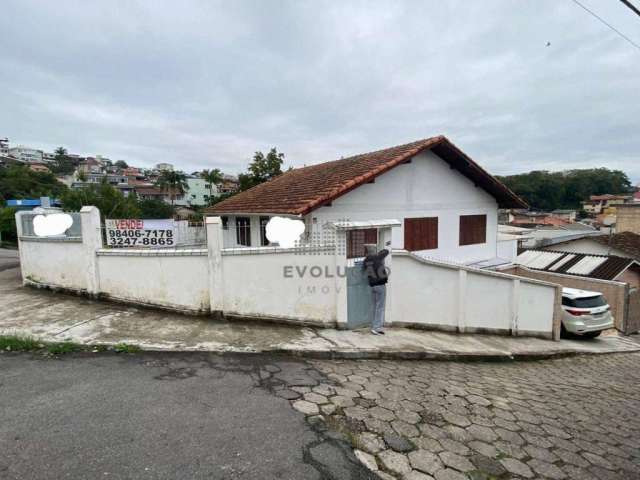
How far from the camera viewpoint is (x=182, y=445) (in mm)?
2545

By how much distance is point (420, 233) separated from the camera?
1096cm

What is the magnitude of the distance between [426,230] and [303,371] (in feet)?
26.9

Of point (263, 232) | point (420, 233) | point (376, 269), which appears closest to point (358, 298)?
point (376, 269)

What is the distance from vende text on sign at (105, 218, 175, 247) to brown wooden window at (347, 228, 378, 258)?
356cm

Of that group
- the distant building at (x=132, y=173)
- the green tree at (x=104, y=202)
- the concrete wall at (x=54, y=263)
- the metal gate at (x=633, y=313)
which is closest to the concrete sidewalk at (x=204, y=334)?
the concrete wall at (x=54, y=263)

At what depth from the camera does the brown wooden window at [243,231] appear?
1184 cm

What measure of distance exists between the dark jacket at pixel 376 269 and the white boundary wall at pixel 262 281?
488 millimetres

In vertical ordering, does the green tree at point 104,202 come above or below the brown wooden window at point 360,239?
above

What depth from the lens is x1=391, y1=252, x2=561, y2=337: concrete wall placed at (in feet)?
21.6

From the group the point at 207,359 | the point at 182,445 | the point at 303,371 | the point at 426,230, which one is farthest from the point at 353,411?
the point at 426,230

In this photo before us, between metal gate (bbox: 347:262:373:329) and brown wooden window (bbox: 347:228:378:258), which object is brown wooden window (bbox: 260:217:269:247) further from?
metal gate (bbox: 347:262:373:329)

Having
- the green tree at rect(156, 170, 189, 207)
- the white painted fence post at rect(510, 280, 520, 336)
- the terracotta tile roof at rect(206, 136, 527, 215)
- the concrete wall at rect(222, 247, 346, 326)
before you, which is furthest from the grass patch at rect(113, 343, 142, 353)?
the green tree at rect(156, 170, 189, 207)

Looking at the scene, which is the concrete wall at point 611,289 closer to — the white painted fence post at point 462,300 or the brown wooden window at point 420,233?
the brown wooden window at point 420,233

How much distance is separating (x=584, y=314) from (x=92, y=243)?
478 inches
